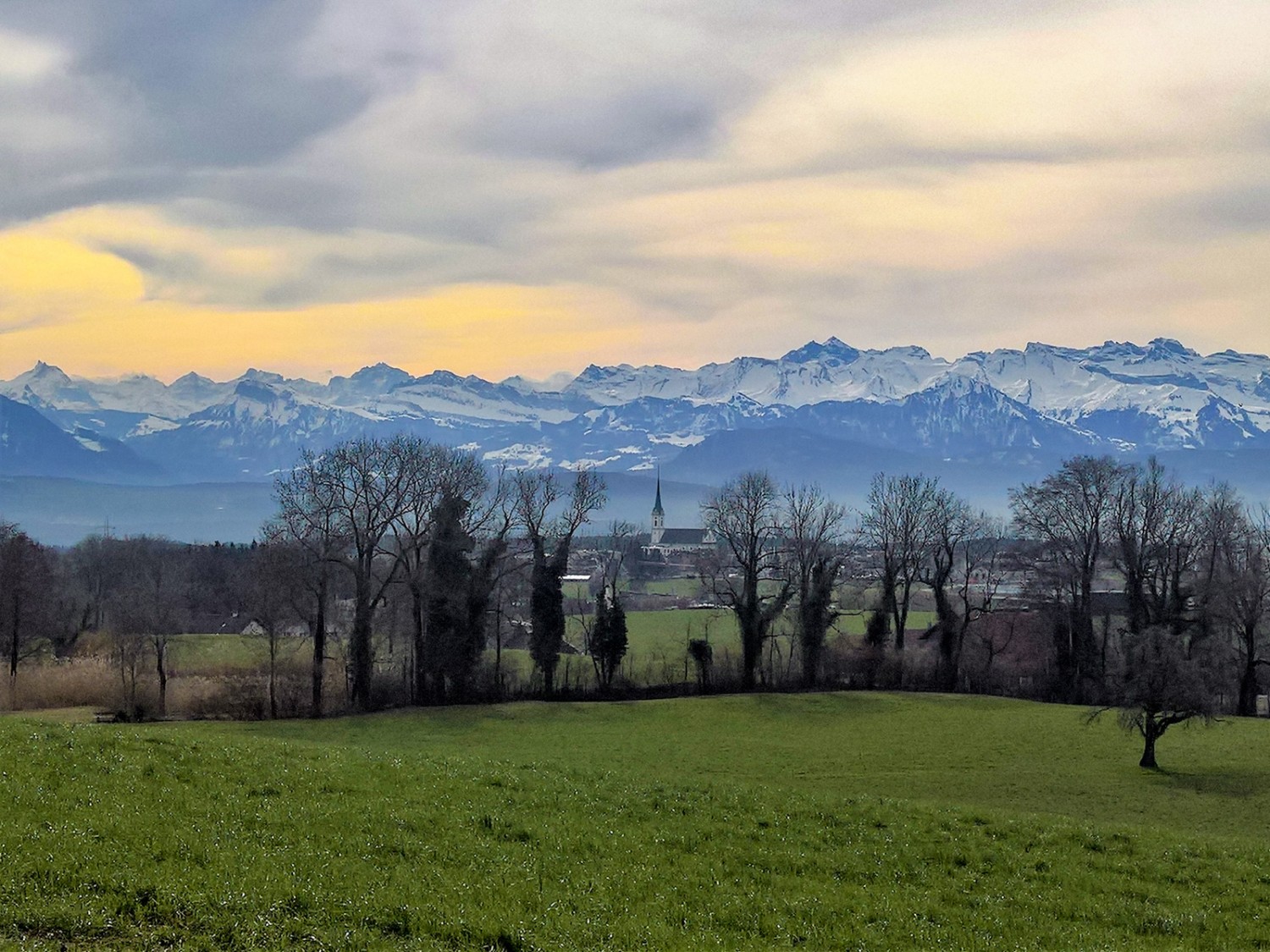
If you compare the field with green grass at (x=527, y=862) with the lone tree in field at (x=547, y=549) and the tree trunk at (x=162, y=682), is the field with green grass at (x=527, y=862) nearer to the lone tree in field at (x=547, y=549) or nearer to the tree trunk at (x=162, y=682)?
the tree trunk at (x=162, y=682)

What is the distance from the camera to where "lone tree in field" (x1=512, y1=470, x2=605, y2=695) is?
6066cm

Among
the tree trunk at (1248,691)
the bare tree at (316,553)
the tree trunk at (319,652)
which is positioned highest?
the bare tree at (316,553)

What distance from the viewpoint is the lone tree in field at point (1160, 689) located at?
34.2 m

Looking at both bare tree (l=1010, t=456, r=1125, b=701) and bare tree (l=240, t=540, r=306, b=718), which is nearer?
bare tree (l=240, t=540, r=306, b=718)

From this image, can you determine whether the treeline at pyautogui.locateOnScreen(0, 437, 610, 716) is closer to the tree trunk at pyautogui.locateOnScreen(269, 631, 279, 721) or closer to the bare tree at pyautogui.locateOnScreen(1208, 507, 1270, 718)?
the tree trunk at pyautogui.locateOnScreen(269, 631, 279, 721)

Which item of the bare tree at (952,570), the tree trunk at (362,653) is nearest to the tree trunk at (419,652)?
the tree trunk at (362,653)

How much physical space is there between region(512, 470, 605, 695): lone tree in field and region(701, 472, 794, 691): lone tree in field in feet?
30.8

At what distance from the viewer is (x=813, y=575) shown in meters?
66.4

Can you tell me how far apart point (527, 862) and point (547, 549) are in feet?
160

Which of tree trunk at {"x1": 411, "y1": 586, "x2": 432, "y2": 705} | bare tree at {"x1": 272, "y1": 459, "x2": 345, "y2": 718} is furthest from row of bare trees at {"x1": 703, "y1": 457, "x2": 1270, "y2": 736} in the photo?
bare tree at {"x1": 272, "y1": 459, "x2": 345, "y2": 718}

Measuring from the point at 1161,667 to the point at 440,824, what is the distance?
28570 mm

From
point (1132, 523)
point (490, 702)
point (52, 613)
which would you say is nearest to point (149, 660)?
point (52, 613)

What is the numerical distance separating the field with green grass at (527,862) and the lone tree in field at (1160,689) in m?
11.8

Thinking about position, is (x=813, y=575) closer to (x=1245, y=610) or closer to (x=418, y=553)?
(x=1245, y=610)
